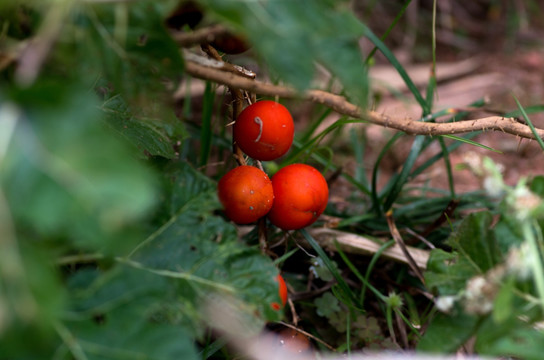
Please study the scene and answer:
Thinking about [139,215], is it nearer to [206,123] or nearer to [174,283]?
[174,283]

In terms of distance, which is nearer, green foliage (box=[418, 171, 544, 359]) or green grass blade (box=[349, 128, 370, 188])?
green foliage (box=[418, 171, 544, 359])

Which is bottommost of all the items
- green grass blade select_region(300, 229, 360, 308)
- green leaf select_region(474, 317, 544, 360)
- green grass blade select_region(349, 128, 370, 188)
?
green grass blade select_region(349, 128, 370, 188)

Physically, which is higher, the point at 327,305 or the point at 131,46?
the point at 131,46

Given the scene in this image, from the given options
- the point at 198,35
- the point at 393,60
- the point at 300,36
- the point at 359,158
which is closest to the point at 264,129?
the point at 198,35

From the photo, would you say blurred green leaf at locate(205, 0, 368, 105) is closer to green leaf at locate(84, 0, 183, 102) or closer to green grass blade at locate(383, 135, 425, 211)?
green leaf at locate(84, 0, 183, 102)

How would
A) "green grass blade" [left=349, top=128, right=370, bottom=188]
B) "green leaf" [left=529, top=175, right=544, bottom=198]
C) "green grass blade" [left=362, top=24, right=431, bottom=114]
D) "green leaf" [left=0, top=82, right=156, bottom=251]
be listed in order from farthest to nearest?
"green grass blade" [left=349, top=128, right=370, bottom=188] → "green grass blade" [left=362, top=24, right=431, bottom=114] → "green leaf" [left=529, top=175, right=544, bottom=198] → "green leaf" [left=0, top=82, right=156, bottom=251]

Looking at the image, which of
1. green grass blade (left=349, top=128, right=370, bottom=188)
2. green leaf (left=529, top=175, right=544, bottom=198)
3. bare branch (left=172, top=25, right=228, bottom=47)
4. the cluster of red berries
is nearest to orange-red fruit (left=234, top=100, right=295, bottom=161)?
the cluster of red berries
